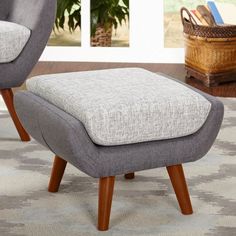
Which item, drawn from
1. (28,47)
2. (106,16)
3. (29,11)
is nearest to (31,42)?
(28,47)

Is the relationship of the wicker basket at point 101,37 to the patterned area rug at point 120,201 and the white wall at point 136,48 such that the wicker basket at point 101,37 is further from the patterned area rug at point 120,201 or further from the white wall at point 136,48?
the patterned area rug at point 120,201

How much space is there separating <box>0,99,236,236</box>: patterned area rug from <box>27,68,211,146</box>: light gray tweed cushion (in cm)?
28

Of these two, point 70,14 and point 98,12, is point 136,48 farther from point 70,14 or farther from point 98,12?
point 70,14

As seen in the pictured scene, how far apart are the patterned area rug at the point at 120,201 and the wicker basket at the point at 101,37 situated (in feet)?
5.60

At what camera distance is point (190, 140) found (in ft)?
7.42

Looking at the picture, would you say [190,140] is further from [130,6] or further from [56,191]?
[130,6]

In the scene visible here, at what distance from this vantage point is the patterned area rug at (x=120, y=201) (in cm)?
229

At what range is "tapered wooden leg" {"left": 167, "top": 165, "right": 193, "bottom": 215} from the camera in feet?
7.66

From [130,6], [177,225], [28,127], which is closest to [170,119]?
[177,225]

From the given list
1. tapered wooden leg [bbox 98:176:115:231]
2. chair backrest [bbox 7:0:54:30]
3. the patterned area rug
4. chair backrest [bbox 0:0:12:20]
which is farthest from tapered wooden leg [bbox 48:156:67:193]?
chair backrest [bbox 0:0:12:20]

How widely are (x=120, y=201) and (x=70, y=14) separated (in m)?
2.30

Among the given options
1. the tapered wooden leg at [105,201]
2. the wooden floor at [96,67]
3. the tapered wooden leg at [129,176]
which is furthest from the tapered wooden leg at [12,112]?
the wooden floor at [96,67]

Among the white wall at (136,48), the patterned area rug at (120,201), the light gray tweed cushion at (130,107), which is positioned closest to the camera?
the light gray tweed cushion at (130,107)

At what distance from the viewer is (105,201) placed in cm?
224
